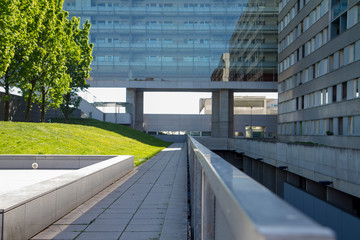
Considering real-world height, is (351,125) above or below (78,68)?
below

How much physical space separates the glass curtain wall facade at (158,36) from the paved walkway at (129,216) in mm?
47647

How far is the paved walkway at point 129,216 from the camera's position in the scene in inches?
235

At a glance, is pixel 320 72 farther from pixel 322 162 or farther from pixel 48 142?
pixel 48 142

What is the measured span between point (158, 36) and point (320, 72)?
28739mm

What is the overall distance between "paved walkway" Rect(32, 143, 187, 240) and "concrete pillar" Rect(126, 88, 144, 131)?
48423 millimetres

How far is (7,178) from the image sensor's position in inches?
488

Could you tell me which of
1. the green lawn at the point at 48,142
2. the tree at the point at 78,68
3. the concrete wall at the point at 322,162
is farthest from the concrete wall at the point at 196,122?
the concrete wall at the point at 322,162

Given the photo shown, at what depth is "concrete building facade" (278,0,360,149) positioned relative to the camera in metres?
30.7

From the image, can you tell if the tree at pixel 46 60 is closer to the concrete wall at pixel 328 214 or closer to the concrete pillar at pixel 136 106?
the concrete wall at pixel 328 214

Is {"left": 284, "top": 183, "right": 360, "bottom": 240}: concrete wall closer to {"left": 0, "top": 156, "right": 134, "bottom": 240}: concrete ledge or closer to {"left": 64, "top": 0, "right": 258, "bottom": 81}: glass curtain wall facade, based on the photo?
{"left": 0, "top": 156, "right": 134, "bottom": 240}: concrete ledge

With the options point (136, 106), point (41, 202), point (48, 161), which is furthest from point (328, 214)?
point (136, 106)

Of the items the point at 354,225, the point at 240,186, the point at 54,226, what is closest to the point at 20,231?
the point at 54,226

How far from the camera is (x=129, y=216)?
7.37 m

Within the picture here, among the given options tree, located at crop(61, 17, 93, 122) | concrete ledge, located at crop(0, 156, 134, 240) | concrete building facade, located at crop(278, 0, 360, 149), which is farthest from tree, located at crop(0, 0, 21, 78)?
concrete building facade, located at crop(278, 0, 360, 149)
